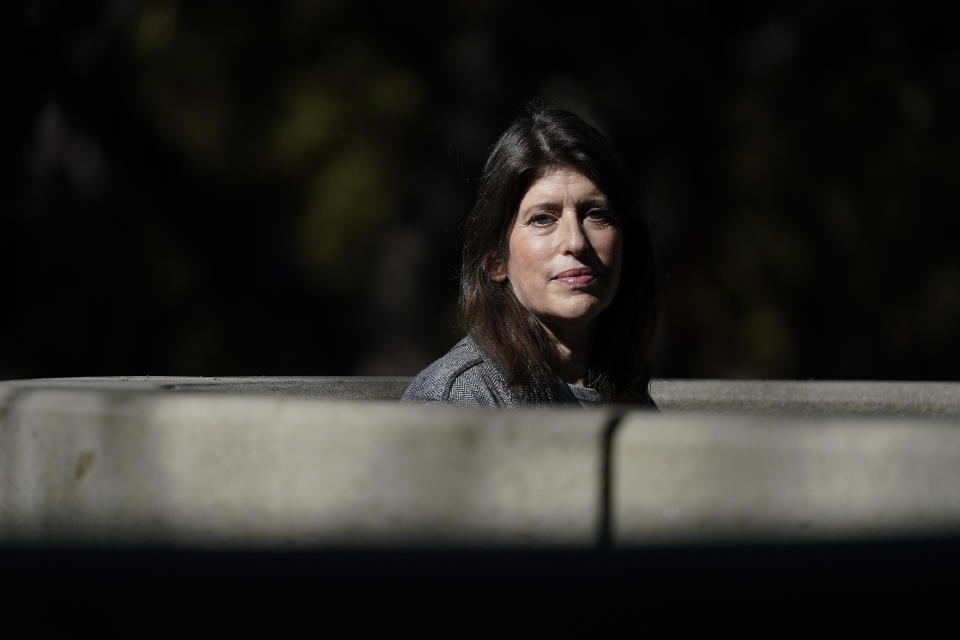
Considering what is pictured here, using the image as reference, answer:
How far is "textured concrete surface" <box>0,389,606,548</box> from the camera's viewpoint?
184cm

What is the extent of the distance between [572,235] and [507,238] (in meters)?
0.14

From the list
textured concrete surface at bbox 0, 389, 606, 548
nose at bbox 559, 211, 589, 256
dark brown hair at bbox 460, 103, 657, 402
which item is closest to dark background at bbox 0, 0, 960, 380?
dark brown hair at bbox 460, 103, 657, 402

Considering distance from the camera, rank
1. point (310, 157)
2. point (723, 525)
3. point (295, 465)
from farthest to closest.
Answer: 1. point (310, 157)
2. point (295, 465)
3. point (723, 525)

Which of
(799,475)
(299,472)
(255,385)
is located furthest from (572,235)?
(799,475)

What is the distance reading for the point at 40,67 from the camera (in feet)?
36.1

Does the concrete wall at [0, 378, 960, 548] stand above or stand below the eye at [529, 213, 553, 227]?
below

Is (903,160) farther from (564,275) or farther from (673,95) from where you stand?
(564,275)

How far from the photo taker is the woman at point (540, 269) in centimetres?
283

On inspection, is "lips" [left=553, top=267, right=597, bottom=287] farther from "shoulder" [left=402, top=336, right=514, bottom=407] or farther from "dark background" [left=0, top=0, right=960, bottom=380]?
"dark background" [left=0, top=0, right=960, bottom=380]

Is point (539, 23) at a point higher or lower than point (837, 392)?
higher

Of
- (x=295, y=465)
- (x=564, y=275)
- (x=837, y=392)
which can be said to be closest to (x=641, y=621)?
(x=295, y=465)

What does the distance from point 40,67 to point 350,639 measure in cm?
1028

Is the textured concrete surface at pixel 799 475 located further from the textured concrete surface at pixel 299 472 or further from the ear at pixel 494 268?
the ear at pixel 494 268

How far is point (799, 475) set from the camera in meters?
1.70
